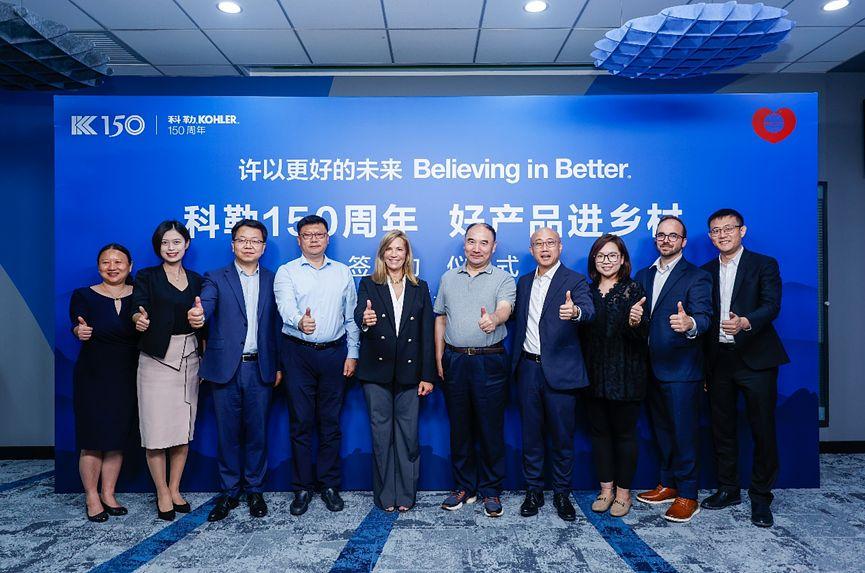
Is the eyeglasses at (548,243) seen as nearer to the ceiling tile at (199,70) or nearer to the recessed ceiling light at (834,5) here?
the recessed ceiling light at (834,5)

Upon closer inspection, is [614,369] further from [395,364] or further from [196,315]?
[196,315]

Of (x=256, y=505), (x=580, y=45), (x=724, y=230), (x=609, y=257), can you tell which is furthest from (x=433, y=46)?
(x=256, y=505)

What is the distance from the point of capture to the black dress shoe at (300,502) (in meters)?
3.26

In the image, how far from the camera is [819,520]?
10.5ft

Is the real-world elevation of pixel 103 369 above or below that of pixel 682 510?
above

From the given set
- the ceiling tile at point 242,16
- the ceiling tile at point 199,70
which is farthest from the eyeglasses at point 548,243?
the ceiling tile at point 199,70

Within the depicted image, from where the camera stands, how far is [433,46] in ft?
15.1

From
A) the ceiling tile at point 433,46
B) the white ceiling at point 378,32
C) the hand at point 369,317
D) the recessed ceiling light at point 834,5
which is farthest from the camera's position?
the ceiling tile at point 433,46

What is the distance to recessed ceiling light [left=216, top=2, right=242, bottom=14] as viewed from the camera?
389cm

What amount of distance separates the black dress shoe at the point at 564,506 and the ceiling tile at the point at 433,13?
11.5 feet

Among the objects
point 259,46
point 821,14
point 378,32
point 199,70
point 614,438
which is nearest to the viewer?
point 614,438

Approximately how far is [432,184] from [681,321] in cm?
189

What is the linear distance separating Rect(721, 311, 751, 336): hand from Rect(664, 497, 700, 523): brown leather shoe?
107 centimetres

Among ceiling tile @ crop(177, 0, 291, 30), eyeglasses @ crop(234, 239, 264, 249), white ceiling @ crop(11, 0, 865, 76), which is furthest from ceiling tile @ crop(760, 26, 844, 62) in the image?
eyeglasses @ crop(234, 239, 264, 249)
